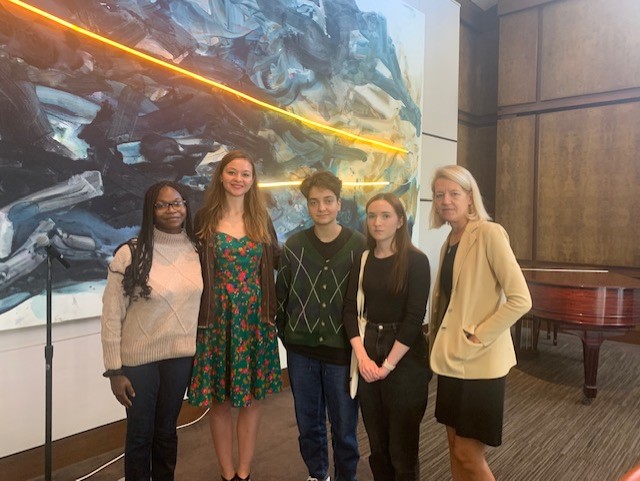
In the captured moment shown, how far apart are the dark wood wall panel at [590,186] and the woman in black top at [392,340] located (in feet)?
15.6

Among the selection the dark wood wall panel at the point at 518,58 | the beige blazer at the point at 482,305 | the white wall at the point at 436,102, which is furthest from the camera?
the dark wood wall panel at the point at 518,58

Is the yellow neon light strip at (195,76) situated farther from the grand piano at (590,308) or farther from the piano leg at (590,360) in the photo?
the piano leg at (590,360)

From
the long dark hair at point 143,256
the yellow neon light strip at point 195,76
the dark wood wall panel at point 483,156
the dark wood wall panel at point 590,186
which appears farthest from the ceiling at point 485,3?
the long dark hair at point 143,256

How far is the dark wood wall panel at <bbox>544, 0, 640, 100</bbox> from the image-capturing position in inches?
207

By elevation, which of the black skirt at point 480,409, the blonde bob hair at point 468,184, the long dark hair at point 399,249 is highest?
the blonde bob hair at point 468,184

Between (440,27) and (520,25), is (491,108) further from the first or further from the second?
(440,27)

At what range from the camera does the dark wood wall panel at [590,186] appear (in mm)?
5316

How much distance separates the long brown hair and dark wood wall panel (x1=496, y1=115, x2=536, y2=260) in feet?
16.7

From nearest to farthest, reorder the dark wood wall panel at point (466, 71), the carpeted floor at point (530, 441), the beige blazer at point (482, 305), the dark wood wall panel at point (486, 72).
A: 1. the beige blazer at point (482, 305)
2. the carpeted floor at point (530, 441)
3. the dark wood wall panel at point (466, 71)
4. the dark wood wall panel at point (486, 72)

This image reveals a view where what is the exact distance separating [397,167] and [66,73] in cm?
306

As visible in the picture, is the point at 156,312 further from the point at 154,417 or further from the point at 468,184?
the point at 468,184

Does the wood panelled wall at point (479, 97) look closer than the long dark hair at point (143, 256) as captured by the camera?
No

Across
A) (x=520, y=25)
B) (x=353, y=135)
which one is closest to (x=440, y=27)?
(x=520, y=25)

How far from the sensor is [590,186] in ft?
18.3
